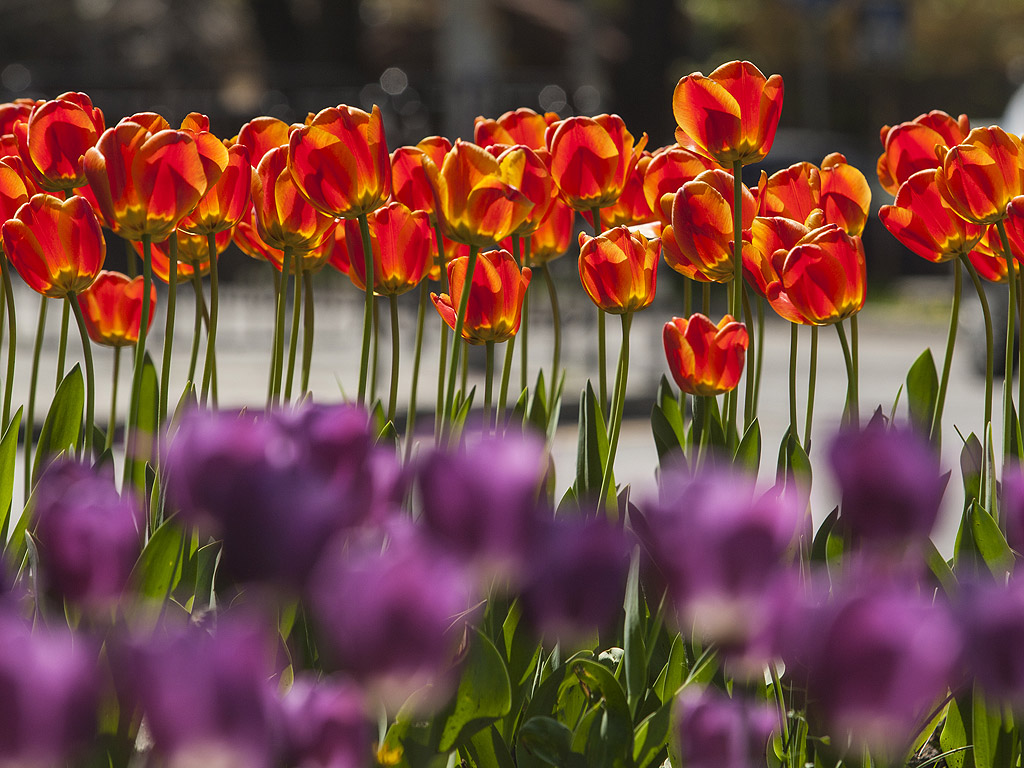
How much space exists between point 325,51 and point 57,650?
2036 cm

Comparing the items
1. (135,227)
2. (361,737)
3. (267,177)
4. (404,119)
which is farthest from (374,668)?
(404,119)

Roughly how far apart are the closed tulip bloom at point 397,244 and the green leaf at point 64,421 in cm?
33

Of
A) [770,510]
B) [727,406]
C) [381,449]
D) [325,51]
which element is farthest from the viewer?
[325,51]

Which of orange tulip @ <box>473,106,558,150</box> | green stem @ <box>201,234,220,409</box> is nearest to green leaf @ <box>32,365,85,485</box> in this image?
green stem @ <box>201,234,220,409</box>

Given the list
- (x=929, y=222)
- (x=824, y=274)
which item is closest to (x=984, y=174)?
(x=929, y=222)

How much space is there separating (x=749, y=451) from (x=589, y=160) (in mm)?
414

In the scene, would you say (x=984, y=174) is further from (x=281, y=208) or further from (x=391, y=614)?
(x=391, y=614)

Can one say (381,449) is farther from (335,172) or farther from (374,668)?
(335,172)

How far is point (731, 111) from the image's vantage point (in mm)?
1433

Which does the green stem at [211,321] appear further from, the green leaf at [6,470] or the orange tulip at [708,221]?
the orange tulip at [708,221]

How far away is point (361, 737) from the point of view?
0.59m

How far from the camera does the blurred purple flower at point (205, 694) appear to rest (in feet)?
1.57

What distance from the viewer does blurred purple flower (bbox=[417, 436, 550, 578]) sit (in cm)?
61

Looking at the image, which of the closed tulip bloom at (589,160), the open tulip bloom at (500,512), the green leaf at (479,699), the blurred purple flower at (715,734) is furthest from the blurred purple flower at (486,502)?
the closed tulip bloom at (589,160)
